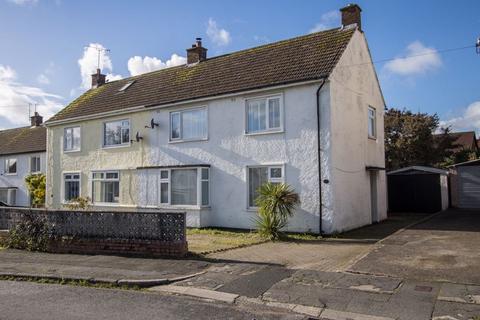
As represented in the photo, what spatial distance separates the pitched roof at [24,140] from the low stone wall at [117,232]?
23.6 metres

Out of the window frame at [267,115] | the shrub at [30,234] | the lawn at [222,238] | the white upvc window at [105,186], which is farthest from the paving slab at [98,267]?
the white upvc window at [105,186]

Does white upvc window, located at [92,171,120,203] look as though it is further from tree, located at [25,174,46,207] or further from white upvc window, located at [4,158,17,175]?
white upvc window, located at [4,158,17,175]

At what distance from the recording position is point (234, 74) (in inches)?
730

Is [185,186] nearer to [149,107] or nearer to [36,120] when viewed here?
[149,107]

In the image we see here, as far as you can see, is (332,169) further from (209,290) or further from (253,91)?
(209,290)

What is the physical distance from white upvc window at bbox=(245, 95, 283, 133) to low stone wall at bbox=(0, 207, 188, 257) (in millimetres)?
6893

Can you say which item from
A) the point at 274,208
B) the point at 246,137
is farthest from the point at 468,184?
the point at 274,208

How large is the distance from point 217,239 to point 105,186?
31.7 feet

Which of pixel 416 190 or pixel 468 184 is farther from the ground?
pixel 468 184

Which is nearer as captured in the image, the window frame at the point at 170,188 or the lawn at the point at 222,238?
the lawn at the point at 222,238

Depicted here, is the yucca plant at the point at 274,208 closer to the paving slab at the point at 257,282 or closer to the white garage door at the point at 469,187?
the paving slab at the point at 257,282

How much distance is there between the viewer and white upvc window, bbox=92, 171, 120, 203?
2117cm

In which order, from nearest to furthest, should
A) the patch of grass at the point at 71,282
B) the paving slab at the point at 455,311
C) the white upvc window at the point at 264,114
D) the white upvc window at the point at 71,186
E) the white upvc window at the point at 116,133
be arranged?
1. the paving slab at the point at 455,311
2. the patch of grass at the point at 71,282
3. the white upvc window at the point at 264,114
4. the white upvc window at the point at 116,133
5. the white upvc window at the point at 71,186

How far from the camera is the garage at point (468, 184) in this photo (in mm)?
25891
